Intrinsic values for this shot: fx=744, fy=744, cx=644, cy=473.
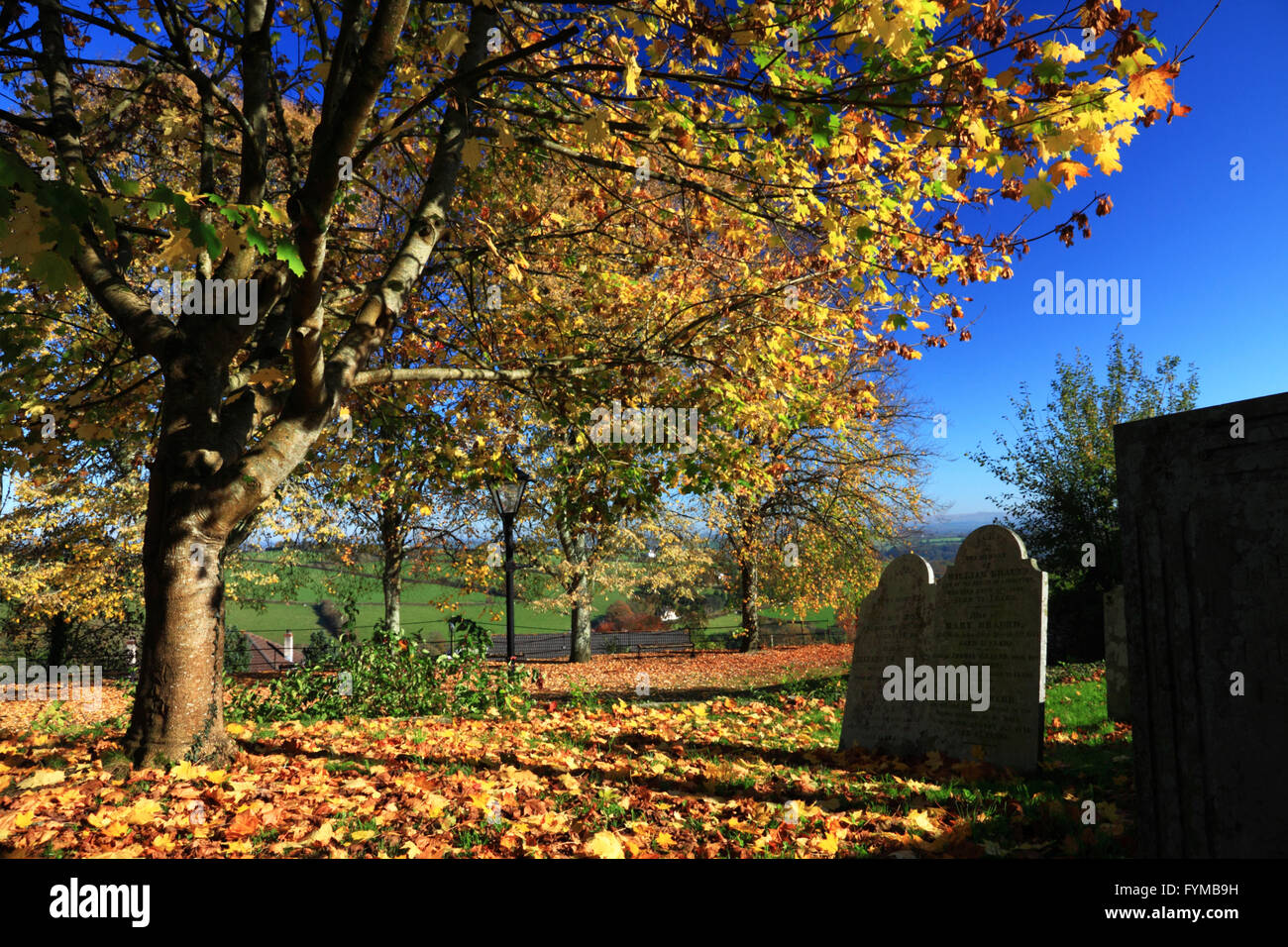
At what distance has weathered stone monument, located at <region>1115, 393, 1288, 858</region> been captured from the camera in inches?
135

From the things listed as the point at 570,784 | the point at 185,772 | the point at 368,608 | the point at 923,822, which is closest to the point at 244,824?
the point at 185,772

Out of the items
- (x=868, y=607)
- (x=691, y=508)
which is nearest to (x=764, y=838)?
(x=868, y=607)

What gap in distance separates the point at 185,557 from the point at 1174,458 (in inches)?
255

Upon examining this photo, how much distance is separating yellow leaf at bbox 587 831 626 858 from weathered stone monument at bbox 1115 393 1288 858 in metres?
2.62

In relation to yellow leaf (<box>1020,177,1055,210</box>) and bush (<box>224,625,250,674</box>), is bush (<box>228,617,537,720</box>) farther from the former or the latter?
bush (<box>224,625,250,674</box>)

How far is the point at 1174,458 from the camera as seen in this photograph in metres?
3.74

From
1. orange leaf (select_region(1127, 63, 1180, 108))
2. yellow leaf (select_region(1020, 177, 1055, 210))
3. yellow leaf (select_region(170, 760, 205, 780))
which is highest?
orange leaf (select_region(1127, 63, 1180, 108))

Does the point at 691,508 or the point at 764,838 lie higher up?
the point at 691,508

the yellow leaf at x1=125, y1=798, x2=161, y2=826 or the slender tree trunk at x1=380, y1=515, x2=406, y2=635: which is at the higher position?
the slender tree trunk at x1=380, y1=515, x2=406, y2=635

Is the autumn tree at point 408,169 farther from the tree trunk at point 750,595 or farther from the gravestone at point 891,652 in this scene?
the tree trunk at point 750,595

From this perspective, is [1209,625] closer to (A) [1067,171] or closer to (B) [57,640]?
(A) [1067,171]

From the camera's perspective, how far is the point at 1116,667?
8984 mm

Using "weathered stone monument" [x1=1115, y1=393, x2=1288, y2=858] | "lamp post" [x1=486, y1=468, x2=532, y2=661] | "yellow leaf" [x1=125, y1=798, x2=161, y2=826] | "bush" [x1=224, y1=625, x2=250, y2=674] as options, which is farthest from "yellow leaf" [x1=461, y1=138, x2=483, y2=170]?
"bush" [x1=224, y1=625, x2=250, y2=674]
